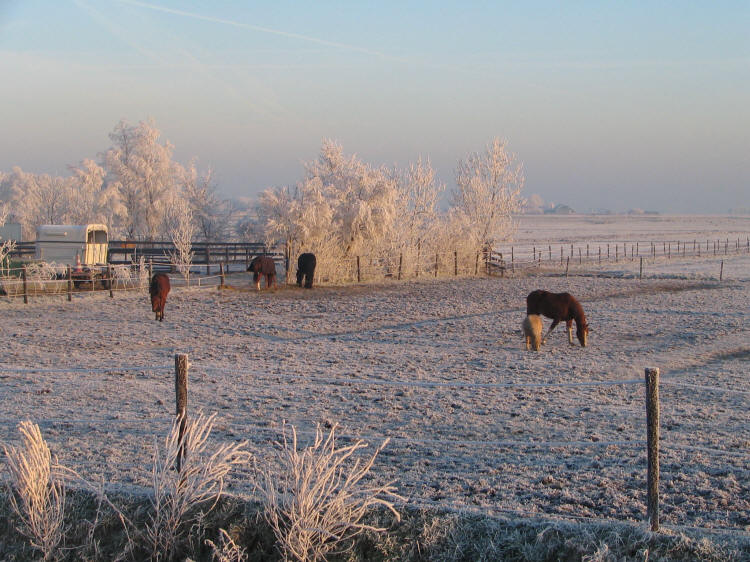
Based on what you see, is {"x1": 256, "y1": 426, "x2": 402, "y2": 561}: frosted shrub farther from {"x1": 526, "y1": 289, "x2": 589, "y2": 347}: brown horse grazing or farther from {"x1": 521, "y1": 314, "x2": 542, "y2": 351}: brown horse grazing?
{"x1": 526, "y1": 289, "x2": 589, "y2": 347}: brown horse grazing

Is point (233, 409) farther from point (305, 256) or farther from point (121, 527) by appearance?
point (305, 256)

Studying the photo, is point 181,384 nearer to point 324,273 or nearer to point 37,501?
point 37,501

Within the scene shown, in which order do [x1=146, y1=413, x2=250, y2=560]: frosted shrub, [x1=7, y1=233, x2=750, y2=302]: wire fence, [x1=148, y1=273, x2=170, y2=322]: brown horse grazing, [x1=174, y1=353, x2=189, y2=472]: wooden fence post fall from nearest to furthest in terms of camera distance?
[x1=146, y1=413, x2=250, y2=560]: frosted shrub → [x1=174, y1=353, x2=189, y2=472]: wooden fence post → [x1=148, y1=273, x2=170, y2=322]: brown horse grazing → [x1=7, y1=233, x2=750, y2=302]: wire fence

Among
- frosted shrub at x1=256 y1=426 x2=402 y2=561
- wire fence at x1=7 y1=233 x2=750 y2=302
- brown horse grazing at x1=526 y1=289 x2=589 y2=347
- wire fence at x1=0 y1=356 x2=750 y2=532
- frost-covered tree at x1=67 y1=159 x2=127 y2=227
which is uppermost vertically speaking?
frost-covered tree at x1=67 y1=159 x2=127 y2=227

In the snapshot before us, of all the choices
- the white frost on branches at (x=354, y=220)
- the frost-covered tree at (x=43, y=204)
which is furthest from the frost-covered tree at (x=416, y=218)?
the frost-covered tree at (x=43, y=204)

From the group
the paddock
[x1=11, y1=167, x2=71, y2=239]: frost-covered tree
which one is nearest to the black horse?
the paddock

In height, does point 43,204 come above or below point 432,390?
above

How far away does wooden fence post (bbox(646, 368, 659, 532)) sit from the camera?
3908 mm

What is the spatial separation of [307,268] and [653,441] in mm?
19805

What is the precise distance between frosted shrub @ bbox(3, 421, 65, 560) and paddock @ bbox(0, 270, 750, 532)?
645 mm

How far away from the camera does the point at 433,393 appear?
863 cm

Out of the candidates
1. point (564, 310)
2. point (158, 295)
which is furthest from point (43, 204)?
point (564, 310)

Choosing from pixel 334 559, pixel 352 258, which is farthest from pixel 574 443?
pixel 352 258

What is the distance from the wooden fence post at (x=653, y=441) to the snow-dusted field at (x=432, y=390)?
43 cm
